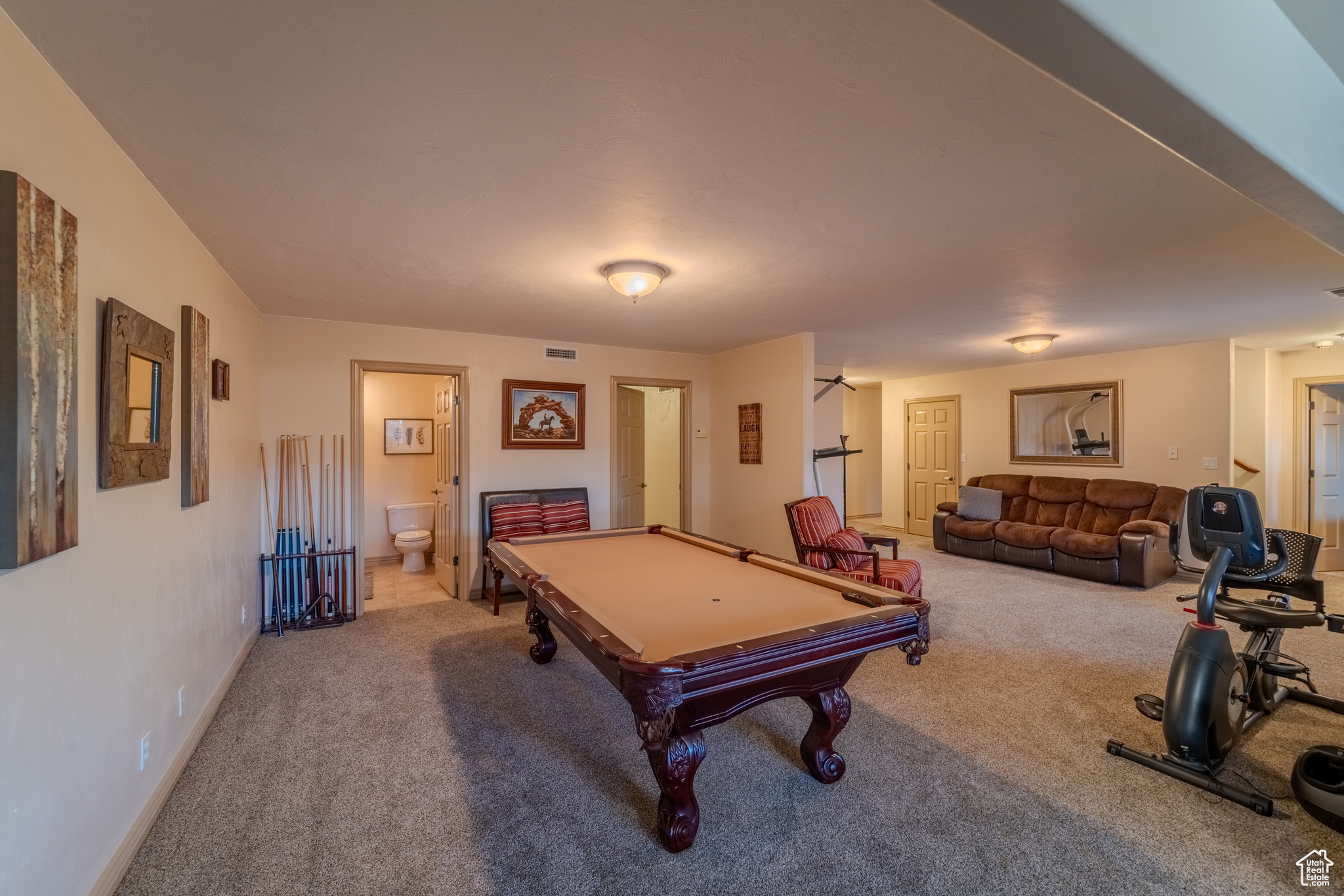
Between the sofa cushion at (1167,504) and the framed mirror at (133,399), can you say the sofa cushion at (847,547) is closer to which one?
the sofa cushion at (1167,504)

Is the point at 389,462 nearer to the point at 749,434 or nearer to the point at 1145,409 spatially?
the point at 749,434

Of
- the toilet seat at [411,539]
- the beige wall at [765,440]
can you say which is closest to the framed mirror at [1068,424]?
the beige wall at [765,440]

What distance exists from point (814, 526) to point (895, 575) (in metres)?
0.65

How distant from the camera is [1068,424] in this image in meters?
6.40

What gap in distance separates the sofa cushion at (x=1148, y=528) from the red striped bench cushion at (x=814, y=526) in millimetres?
3031

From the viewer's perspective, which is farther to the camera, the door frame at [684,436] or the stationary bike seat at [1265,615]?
the door frame at [684,436]

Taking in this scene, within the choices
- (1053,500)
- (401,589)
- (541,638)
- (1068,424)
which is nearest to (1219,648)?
(541,638)

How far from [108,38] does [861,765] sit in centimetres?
326

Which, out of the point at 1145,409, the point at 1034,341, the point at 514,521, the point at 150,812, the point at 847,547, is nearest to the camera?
the point at 150,812

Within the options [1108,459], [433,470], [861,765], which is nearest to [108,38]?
[861,765]

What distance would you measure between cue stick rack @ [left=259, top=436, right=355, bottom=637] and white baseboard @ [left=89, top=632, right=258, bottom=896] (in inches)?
52.2

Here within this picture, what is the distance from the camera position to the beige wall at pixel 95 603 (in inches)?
50.7

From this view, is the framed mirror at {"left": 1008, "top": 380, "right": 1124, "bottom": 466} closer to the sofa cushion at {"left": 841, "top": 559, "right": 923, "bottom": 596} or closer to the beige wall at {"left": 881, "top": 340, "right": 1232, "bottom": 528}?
the beige wall at {"left": 881, "top": 340, "right": 1232, "bottom": 528}

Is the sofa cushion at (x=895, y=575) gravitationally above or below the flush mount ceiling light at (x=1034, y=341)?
below
